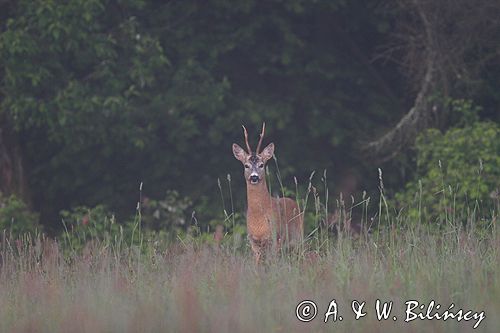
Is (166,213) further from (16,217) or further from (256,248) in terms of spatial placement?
(256,248)

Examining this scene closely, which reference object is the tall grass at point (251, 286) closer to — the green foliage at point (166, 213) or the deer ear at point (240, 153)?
the deer ear at point (240, 153)

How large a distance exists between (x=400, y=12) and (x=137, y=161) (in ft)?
13.3

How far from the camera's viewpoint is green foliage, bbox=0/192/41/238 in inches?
555

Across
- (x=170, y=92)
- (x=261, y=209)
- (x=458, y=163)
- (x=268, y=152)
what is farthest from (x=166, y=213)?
(x=261, y=209)

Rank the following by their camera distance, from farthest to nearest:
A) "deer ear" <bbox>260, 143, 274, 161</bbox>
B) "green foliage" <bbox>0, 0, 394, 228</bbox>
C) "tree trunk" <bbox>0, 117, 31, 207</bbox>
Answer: "tree trunk" <bbox>0, 117, 31, 207</bbox> → "green foliage" <bbox>0, 0, 394, 228</bbox> → "deer ear" <bbox>260, 143, 274, 161</bbox>

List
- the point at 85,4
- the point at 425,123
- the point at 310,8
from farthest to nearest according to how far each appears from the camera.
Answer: the point at 310,8
the point at 425,123
the point at 85,4

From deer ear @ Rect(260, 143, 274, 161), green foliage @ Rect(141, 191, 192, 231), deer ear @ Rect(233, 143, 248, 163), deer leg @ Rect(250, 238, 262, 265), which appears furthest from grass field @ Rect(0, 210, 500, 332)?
green foliage @ Rect(141, 191, 192, 231)

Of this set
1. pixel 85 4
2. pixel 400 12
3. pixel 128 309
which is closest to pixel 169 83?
pixel 85 4

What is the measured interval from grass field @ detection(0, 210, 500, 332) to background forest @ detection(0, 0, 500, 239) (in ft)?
17.9

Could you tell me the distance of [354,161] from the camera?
651 inches

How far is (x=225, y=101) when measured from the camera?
52.9 feet

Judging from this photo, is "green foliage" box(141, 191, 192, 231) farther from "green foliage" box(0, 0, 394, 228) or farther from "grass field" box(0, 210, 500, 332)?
"grass field" box(0, 210, 500, 332)

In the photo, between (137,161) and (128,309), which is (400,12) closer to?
(137,161)

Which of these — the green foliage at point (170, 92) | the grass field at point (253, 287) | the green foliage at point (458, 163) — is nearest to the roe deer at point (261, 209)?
the grass field at point (253, 287)
